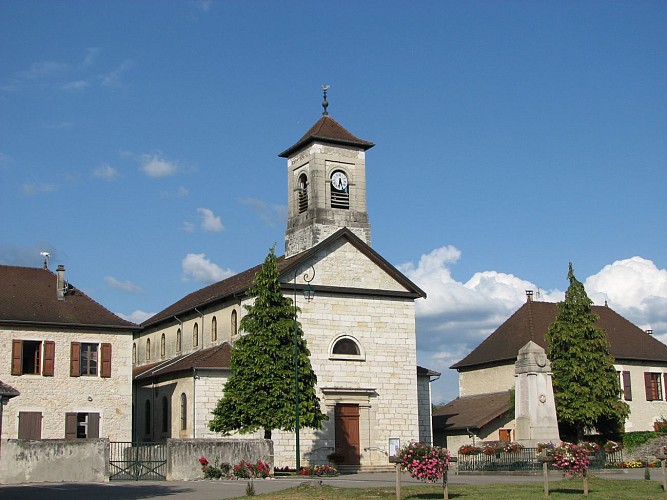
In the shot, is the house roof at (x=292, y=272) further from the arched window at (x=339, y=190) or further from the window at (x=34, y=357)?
the window at (x=34, y=357)

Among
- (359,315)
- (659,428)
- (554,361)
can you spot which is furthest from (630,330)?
(359,315)

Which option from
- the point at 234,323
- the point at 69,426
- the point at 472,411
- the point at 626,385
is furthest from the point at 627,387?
the point at 69,426

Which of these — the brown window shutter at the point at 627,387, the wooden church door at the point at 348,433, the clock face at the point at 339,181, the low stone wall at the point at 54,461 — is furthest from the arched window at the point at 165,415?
the brown window shutter at the point at 627,387

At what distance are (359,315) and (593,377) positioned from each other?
11565 millimetres

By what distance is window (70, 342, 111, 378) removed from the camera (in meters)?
38.5

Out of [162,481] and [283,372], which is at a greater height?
[283,372]

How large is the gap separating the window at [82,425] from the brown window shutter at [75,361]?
170 centimetres

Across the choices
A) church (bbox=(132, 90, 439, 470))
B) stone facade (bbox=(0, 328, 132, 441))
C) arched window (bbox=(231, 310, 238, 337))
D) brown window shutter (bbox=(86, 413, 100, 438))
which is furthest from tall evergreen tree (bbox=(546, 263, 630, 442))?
brown window shutter (bbox=(86, 413, 100, 438))

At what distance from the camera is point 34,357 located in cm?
3806

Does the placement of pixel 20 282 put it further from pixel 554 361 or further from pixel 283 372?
pixel 554 361

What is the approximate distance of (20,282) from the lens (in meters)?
40.2

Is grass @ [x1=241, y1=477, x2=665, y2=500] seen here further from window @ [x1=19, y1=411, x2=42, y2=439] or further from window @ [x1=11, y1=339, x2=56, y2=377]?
window @ [x1=11, y1=339, x2=56, y2=377]

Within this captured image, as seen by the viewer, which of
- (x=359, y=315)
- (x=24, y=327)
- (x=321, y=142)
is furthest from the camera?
(x=321, y=142)

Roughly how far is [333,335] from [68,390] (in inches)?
459
